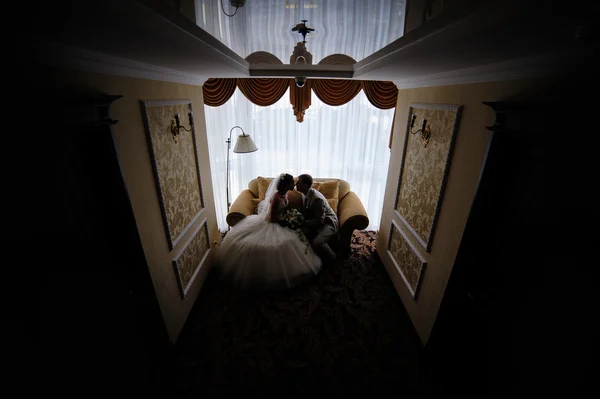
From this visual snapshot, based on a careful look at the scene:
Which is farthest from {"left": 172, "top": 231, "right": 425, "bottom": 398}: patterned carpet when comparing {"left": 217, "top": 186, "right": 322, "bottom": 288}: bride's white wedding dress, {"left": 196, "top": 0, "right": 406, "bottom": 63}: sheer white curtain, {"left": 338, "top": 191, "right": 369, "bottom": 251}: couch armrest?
{"left": 196, "top": 0, "right": 406, "bottom": 63}: sheer white curtain

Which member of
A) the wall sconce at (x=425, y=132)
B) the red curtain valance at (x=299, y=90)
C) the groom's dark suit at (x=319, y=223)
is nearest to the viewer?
the wall sconce at (x=425, y=132)

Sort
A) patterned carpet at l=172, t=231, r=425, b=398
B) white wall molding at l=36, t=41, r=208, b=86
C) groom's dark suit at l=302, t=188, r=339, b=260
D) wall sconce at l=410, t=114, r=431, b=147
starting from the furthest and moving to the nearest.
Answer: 1. groom's dark suit at l=302, t=188, r=339, b=260
2. wall sconce at l=410, t=114, r=431, b=147
3. patterned carpet at l=172, t=231, r=425, b=398
4. white wall molding at l=36, t=41, r=208, b=86

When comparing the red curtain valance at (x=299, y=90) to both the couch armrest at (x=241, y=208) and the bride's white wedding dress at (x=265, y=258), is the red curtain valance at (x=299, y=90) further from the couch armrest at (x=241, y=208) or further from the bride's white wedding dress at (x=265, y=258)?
the bride's white wedding dress at (x=265, y=258)

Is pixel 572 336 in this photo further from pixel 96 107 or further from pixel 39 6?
pixel 96 107

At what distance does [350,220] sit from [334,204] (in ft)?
1.73

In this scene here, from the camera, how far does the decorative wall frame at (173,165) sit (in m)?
1.80

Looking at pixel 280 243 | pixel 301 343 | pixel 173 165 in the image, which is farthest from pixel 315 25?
pixel 301 343

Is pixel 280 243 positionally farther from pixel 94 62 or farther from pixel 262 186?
pixel 94 62

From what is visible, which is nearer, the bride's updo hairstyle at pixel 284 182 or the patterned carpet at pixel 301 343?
the patterned carpet at pixel 301 343

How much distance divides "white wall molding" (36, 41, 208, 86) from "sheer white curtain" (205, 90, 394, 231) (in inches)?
78.9

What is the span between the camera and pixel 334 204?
12.4 feet

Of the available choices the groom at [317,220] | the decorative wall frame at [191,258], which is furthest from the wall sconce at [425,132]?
the decorative wall frame at [191,258]

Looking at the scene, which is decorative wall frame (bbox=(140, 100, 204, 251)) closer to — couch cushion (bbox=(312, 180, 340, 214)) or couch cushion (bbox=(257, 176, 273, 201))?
couch cushion (bbox=(257, 176, 273, 201))

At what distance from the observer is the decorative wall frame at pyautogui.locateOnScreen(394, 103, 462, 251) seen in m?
1.88
